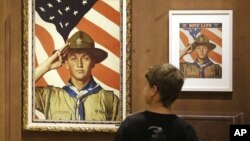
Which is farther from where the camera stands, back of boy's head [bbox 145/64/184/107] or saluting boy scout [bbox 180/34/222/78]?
saluting boy scout [bbox 180/34/222/78]

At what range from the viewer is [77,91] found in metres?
3.04

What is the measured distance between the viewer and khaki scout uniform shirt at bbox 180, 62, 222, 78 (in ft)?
9.48

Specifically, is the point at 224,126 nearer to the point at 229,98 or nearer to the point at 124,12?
the point at 229,98

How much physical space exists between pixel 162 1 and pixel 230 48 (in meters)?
0.57

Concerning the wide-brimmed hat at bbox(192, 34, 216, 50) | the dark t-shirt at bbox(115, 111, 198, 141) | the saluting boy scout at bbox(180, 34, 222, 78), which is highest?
the wide-brimmed hat at bbox(192, 34, 216, 50)

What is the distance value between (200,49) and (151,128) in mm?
1215

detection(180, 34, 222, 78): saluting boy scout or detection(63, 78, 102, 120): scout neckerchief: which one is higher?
detection(180, 34, 222, 78): saluting boy scout

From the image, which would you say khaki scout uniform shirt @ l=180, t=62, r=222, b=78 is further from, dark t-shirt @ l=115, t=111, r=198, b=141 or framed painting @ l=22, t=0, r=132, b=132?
dark t-shirt @ l=115, t=111, r=198, b=141

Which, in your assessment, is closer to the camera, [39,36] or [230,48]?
[230,48]

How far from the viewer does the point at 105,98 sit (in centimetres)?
302
